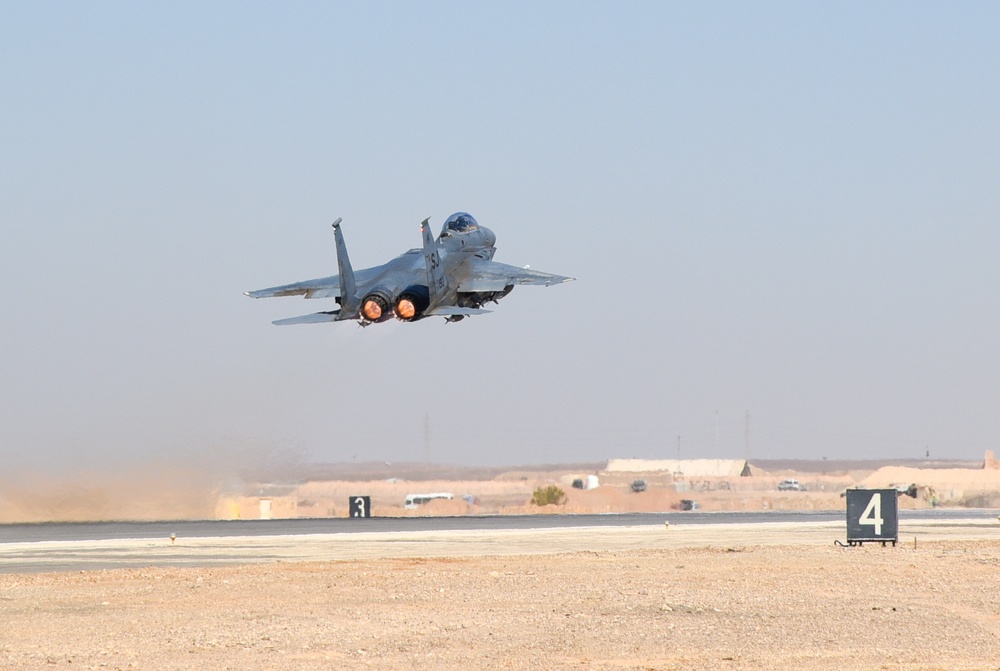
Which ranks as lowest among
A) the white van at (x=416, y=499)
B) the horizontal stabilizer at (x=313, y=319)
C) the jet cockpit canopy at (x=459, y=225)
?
the white van at (x=416, y=499)

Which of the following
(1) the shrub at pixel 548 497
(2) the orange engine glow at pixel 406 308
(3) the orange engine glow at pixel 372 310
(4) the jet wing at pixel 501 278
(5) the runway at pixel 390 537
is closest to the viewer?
(5) the runway at pixel 390 537

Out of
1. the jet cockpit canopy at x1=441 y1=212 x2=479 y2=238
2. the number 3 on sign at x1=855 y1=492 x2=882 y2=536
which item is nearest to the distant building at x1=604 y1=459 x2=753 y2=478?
the jet cockpit canopy at x1=441 y1=212 x2=479 y2=238

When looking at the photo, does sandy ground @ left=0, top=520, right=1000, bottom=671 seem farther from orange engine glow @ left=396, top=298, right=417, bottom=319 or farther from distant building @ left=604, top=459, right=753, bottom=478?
distant building @ left=604, top=459, right=753, bottom=478

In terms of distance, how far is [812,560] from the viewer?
36031 mm

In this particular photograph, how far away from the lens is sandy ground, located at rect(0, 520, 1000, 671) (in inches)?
795

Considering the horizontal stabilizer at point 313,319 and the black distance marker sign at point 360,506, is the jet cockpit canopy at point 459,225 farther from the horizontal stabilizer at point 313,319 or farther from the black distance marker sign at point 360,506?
the black distance marker sign at point 360,506

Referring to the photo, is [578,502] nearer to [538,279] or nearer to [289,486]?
[289,486]

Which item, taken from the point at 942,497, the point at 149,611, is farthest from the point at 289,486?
the point at 149,611

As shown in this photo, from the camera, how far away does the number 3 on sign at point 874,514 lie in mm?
41812

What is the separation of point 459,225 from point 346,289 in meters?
9.36

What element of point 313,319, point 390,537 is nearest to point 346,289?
point 313,319

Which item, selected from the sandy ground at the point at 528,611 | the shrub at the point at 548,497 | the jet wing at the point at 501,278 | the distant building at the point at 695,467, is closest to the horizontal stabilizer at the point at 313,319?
the jet wing at the point at 501,278

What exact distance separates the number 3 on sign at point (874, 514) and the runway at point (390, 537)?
2.07m

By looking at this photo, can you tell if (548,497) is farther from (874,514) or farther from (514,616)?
(514,616)
